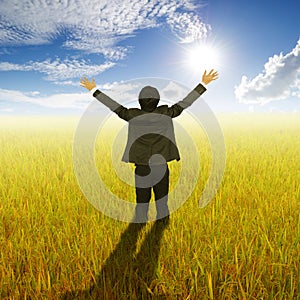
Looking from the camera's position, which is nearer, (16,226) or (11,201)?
(16,226)

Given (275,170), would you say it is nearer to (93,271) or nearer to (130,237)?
(130,237)

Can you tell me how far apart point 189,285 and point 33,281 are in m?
1.17

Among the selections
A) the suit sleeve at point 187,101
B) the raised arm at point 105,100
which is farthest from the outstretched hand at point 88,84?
the suit sleeve at point 187,101

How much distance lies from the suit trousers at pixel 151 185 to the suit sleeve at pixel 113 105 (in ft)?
2.22

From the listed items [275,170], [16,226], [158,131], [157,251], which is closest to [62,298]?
[157,251]

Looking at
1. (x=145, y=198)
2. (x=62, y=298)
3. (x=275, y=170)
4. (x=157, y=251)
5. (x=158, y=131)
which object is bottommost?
(x=62, y=298)

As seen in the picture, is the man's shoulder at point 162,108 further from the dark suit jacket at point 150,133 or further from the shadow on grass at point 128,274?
the shadow on grass at point 128,274

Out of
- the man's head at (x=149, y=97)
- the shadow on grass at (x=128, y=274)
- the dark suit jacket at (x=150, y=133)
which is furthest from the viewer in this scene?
the dark suit jacket at (x=150, y=133)

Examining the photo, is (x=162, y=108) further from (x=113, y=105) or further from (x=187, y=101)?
(x=113, y=105)

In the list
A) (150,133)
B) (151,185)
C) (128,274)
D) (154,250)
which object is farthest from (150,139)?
(128,274)

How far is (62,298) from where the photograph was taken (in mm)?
1870

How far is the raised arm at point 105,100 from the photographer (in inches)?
128

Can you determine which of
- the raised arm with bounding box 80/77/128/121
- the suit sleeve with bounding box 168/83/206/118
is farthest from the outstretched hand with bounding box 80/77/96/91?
the suit sleeve with bounding box 168/83/206/118

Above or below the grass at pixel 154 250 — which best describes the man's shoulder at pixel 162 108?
above
